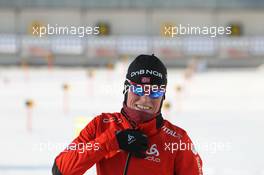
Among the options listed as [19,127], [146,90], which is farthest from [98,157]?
[19,127]

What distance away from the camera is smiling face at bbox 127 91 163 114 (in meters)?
2.34

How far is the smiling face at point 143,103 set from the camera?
2.34m

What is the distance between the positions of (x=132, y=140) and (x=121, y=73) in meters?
17.2

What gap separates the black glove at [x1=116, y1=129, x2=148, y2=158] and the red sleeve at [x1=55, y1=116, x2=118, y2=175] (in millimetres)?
29

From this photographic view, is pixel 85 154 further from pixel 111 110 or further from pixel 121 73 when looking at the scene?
pixel 121 73

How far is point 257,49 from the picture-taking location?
2389 cm

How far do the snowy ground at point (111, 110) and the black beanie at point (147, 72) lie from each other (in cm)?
349

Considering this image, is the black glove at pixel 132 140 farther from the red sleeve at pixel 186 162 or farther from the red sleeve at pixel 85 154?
the red sleeve at pixel 186 162

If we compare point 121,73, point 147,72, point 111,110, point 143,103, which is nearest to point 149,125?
point 143,103

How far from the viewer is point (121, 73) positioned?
19484mm

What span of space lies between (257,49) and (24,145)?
709 inches
